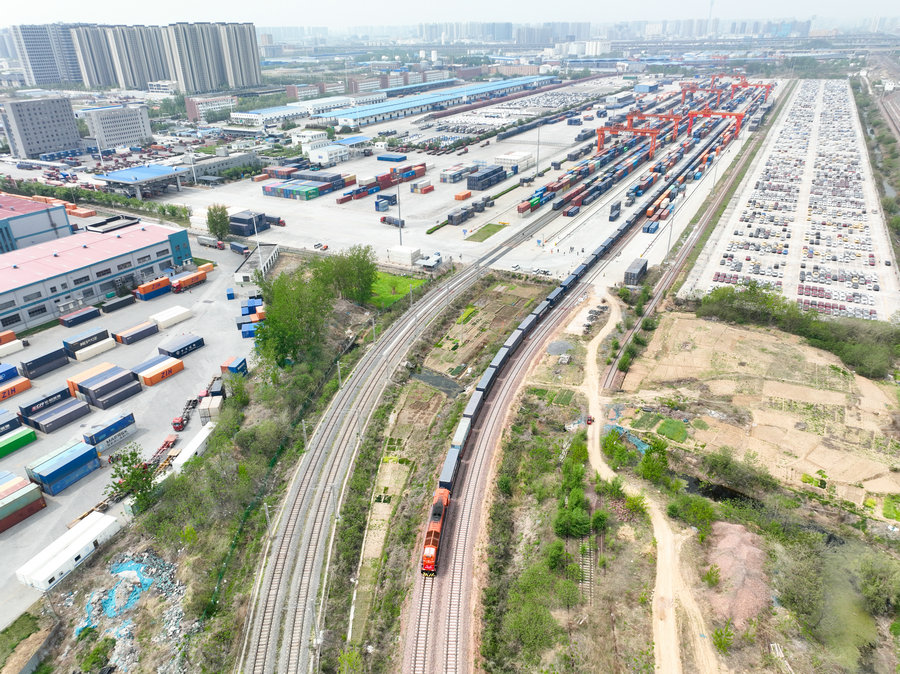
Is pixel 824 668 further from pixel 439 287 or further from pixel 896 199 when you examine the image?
pixel 896 199

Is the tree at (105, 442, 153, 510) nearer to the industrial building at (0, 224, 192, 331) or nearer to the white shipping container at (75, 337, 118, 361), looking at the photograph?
the white shipping container at (75, 337, 118, 361)

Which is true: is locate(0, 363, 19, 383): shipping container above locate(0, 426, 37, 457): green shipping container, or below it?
above

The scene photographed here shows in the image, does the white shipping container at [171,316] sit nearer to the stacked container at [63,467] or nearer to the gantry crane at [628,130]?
the stacked container at [63,467]

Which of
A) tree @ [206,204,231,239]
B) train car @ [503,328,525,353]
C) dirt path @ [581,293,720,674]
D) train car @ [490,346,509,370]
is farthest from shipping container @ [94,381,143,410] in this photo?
dirt path @ [581,293,720,674]

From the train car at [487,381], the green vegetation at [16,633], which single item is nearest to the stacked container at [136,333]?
the green vegetation at [16,633]

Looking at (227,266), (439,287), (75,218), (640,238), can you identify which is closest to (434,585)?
(439,287)

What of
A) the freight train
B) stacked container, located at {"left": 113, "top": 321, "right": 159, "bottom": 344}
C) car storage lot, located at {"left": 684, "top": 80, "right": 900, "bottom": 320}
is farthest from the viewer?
car storage lot, located at {"left": 684, "top": 80, "right": 900, "bottom": 320}
